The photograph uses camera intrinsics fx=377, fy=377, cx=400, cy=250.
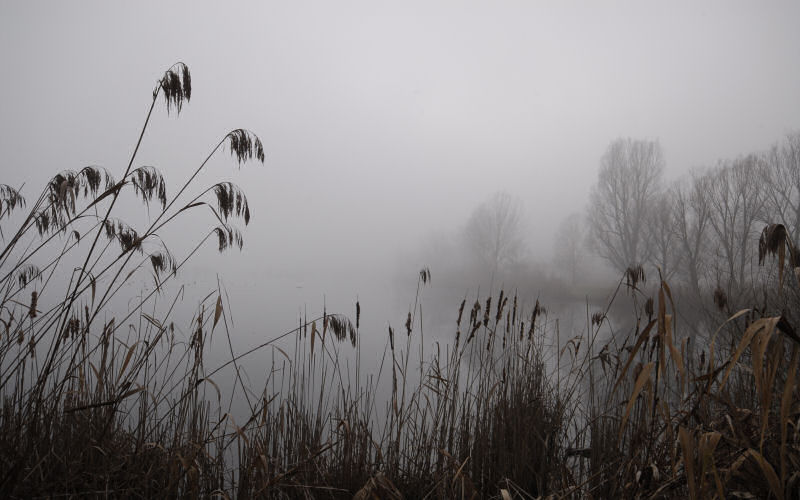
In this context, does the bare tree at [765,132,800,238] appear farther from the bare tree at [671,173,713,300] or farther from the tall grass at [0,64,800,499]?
the tall grass at [0,64,800,499]

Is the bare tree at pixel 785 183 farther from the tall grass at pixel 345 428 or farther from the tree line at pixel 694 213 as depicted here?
the tall grass at pixel 345 428

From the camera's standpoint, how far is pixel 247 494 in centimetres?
146

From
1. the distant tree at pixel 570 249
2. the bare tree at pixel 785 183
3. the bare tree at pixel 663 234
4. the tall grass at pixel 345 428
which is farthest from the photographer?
the distant tree at pixel 570 249

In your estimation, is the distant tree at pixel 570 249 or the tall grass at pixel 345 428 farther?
the distant tree at pixel 570 249

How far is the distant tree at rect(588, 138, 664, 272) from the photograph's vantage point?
17.6 m

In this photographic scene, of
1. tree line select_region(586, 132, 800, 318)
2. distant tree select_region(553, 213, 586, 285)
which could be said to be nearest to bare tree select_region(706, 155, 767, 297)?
tree line select_region(586, 132, 800, 318)

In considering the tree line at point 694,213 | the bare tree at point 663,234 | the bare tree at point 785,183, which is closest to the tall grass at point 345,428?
the tree line at point 694,213

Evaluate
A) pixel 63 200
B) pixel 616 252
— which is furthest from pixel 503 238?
pixel 63 200

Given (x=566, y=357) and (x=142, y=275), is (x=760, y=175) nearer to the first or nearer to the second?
(x=566, y=357)

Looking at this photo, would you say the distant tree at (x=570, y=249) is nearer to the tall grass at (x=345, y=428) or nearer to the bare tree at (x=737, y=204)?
the bare tree at (x=737, y=204)

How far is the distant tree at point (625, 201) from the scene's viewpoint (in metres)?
17.6

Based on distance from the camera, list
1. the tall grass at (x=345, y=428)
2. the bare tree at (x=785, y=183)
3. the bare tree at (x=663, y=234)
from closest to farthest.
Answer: the tall grass at (x=345, y=428) → the bare tree at (x=785, y=183) → the bare tree at (x=663, y=234)

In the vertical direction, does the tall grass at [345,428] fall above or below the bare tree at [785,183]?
below

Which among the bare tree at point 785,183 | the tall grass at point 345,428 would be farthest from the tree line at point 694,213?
the tall grass at point 345,428
